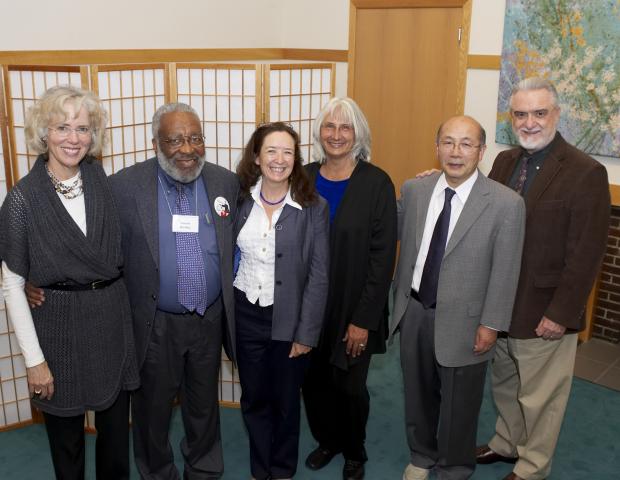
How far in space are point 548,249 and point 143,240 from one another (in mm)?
1635

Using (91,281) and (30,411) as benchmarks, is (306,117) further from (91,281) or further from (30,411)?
(30,411)

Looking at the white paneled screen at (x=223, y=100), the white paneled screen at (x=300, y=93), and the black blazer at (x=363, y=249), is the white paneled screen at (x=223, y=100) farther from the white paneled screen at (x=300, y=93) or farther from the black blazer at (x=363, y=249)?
the black blazer at (x=363, y=249)

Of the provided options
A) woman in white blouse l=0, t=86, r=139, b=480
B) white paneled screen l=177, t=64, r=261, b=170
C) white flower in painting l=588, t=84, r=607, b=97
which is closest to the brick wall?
white flower in painting l=588, t=84, r=607, b=97

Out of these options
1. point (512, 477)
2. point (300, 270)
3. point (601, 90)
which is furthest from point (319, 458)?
point (601, 90)

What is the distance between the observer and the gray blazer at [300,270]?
260 centimetres

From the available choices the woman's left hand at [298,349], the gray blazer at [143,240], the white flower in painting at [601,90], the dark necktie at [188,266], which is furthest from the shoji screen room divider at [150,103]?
the white flower in painting at [601,90]

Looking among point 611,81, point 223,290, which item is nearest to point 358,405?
point 223,290

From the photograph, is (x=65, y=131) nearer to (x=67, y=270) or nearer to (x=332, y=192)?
(x=67, y=270)

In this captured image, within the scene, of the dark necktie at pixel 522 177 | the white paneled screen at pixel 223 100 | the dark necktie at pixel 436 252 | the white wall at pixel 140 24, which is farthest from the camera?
the white wall at pixel 140 24

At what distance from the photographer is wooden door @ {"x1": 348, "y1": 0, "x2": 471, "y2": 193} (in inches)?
203

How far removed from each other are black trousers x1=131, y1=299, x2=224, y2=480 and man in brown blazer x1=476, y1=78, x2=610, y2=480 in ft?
4.33

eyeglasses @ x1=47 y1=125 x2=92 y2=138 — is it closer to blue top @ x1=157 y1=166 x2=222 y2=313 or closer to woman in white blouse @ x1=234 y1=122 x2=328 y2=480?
blue top @ x1=157 y1=166 x2=222 y2=313

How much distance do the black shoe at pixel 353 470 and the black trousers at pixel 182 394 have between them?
61 centimetres

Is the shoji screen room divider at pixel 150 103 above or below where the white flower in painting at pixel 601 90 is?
below
